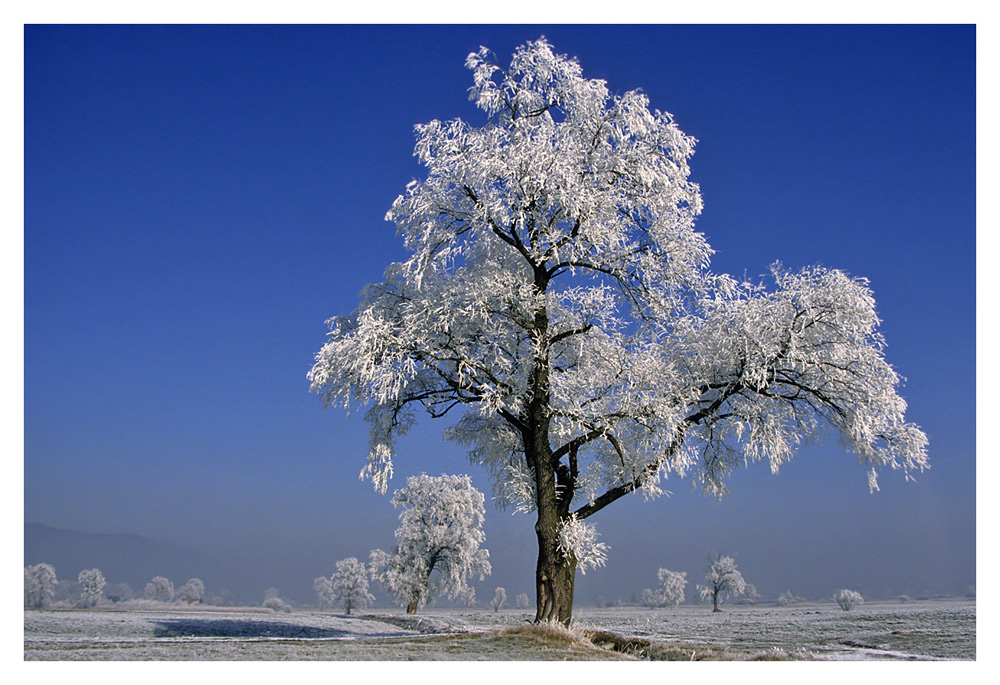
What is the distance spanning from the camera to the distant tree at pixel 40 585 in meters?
36.1

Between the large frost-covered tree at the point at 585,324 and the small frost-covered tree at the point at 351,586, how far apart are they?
4541 cm

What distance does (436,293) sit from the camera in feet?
49.3

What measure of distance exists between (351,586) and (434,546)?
22361 millimetres

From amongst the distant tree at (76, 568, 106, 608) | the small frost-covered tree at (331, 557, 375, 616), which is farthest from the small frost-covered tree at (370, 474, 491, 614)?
the distant tree at (76, 568, 106, 608)

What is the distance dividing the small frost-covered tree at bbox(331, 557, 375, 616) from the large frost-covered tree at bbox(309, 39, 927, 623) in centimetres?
4541

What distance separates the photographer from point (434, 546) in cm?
3788

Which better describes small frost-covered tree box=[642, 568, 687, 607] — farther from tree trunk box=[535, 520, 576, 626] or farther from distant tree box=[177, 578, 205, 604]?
tree trunk box=[535, 520, 576, 626]

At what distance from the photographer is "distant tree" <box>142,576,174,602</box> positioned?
71.6 m

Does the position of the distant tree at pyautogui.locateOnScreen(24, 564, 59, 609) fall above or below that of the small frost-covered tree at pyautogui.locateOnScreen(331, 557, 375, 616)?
above

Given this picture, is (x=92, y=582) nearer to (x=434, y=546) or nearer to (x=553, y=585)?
(x=434, y=546)

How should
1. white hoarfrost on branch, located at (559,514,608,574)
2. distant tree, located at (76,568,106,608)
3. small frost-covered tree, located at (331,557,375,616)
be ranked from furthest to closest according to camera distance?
1. small frost-covered tree, located at (331,557,375,616)
2. distant tree, located at (76,568,106,608)
3. white hoarfrost on branch, located at (559,514,608,574)

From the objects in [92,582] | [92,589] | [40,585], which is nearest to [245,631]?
[40,585]

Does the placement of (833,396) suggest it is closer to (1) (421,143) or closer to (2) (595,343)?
(2) (595,343)
